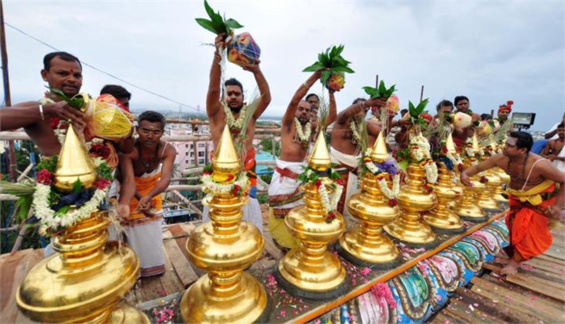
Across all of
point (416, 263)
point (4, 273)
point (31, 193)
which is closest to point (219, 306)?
point (31, 193)

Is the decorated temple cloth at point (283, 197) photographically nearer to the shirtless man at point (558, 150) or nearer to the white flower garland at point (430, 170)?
the white flower garland at point (430, 170)

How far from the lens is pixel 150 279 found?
7.93ft

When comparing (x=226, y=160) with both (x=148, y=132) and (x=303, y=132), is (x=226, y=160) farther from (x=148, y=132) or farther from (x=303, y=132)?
(x=303, y=132)

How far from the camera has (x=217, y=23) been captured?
1.24 m

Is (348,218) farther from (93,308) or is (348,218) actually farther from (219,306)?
(93,308)

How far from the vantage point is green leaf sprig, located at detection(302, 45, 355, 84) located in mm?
1674

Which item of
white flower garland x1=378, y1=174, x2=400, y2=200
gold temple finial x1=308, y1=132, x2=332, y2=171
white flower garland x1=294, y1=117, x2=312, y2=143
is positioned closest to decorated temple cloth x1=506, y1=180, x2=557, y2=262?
white flower garland x1=378, y1=174, x2=400, y2=200

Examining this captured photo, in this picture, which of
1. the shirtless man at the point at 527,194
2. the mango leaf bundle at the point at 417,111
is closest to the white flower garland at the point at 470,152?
the shirtless man at the point at 527,194

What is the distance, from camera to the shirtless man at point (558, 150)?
5.12 metres

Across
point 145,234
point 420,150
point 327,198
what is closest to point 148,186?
point 145,234

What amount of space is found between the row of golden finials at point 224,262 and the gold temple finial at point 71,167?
14 cm

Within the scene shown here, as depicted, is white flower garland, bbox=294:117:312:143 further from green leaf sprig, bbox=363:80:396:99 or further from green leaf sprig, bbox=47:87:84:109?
green leaf sprig, bbox=47:87:84:109

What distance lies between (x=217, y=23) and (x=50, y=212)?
1.10 meters

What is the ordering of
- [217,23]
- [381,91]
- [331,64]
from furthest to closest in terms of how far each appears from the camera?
[381,91] < [331,64] < [217,23]
